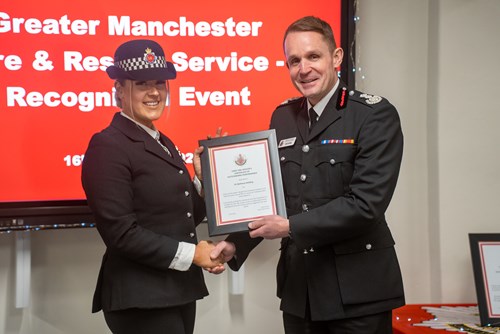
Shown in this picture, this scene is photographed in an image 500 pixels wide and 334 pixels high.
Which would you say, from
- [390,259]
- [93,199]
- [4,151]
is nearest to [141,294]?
[93,199]

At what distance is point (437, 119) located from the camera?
292 cm

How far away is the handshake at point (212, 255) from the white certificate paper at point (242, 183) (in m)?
0.10

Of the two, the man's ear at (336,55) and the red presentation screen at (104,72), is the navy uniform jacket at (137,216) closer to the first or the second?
the man's ear at (336,55)

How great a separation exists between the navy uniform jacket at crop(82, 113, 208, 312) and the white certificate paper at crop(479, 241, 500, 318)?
1370 millimetres

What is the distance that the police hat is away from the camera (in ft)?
6.30

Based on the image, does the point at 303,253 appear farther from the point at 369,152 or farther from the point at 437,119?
the point at 437,119

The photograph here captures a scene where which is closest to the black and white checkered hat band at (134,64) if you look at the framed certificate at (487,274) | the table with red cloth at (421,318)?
the table with red cloth at (421,318)

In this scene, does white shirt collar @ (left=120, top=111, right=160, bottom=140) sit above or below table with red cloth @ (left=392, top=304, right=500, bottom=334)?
above

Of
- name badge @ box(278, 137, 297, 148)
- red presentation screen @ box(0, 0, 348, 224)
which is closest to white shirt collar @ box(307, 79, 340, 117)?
name badge @ box(278, 137, 297, 148)

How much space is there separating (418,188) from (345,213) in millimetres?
1439

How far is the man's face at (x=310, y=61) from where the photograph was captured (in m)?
1.86

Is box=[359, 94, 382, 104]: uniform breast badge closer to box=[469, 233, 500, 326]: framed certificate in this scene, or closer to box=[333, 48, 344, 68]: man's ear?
box=[333, 48, 344, 68]: man's ear

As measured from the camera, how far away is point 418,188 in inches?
120

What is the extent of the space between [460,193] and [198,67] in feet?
4.65
